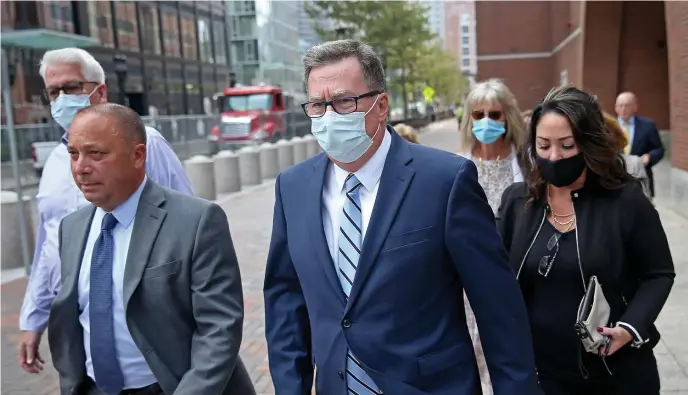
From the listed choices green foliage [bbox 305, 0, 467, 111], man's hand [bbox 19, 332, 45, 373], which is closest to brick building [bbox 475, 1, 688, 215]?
man's hand [bbox 19, 332, 45, 373]

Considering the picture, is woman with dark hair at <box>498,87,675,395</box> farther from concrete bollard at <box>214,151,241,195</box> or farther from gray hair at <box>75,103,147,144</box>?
concrete bollard at <box>214,151,241,195</box>

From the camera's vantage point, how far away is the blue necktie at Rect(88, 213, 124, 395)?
2.49 meters

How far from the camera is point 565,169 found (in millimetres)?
2781

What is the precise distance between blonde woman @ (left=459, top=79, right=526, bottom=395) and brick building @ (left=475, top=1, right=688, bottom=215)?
228 mm

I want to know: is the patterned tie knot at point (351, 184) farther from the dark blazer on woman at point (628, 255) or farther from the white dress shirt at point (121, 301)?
the dark blazer on woman at point (628, 255)

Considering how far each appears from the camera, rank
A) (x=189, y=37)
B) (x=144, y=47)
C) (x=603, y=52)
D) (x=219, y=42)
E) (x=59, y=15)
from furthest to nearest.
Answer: (x=219, y=42) → (x=189, y=37) → (x=144, y=47) → (x=59, y=15) → (x=603, y=52)

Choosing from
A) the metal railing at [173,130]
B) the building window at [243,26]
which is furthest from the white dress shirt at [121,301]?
the building window at [243,26]

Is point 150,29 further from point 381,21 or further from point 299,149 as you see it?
point 299,149

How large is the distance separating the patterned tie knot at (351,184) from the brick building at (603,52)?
1.45m

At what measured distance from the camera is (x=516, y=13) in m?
40.9

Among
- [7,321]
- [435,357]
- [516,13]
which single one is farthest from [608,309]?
[516,13]

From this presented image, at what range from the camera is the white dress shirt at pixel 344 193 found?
2.24 m

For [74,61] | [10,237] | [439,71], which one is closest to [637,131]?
[74,61]

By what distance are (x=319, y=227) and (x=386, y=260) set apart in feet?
0.87
